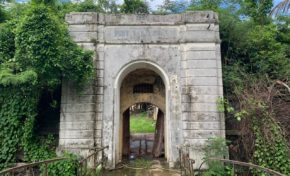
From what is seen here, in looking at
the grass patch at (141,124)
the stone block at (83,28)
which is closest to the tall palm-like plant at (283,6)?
the stone block at (83,28)

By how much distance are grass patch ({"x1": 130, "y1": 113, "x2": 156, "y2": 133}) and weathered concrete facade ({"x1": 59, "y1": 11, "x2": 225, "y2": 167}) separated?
8888 mm

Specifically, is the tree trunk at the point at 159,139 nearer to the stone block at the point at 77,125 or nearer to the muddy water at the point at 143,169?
the muddy water at the point at 143,169

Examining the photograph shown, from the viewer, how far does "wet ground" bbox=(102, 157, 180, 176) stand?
705cm

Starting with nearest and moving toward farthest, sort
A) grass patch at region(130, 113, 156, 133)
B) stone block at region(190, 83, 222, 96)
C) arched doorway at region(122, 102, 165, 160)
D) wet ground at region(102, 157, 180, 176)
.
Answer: wet ground at region(102, 157, 180, 176) < stone block at region(190, 83, 222, 96) < arched doorway at region(122, 102, 165, 160) < grass patch at region(130, 113, 156, 133)

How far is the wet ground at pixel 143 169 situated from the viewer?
23.1ft

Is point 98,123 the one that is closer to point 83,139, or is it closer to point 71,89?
point 83,139

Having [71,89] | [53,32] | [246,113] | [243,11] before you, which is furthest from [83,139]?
[243,11]

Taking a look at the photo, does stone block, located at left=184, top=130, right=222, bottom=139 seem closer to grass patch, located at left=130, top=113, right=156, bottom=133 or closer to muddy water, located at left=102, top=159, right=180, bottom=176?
muddy water, located at left=102, top=159, right=180, bottom=176

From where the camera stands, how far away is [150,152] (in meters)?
10.8

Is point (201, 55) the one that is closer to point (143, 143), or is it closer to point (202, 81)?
point (202, 81)

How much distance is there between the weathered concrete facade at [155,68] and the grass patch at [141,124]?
889 cm

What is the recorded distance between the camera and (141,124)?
18641 mm

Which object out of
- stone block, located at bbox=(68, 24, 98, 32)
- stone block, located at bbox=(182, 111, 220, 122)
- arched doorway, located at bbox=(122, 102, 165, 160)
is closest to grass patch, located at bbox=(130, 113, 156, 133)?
arched doorway, located at bbox=(122, 102, 165, 160)

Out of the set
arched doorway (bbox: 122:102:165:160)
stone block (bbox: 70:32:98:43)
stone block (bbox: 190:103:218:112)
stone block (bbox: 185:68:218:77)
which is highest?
stone block (bbox: 70:32:98:43)
